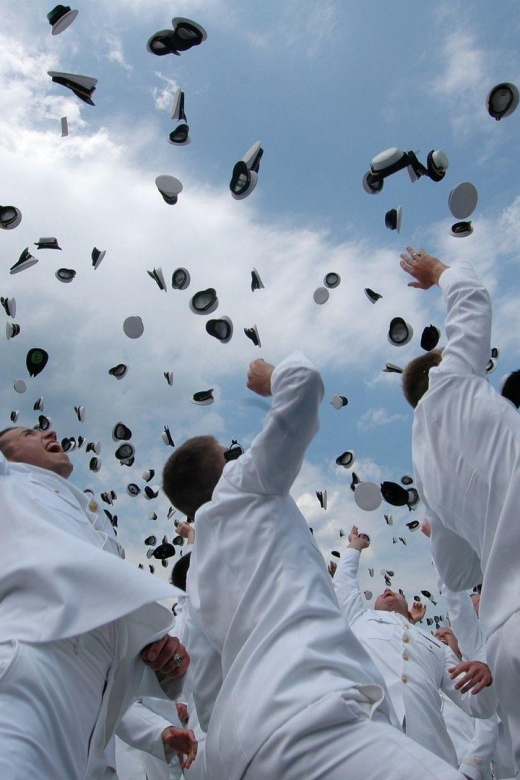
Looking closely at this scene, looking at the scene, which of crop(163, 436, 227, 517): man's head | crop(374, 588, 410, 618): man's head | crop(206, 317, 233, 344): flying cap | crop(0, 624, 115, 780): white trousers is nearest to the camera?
crop(0, 624, 115, 780): white trousers

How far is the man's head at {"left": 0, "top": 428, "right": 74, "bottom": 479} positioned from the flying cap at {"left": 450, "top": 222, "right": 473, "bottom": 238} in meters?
5.82

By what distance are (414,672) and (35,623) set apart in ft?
Result: 15.0

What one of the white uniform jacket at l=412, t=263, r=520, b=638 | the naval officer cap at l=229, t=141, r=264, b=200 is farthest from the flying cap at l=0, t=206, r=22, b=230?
the white uniform jacket at l=412, t=263, r=520, b=638

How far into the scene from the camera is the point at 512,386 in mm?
4809

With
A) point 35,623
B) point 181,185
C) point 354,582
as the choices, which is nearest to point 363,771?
point 35,623

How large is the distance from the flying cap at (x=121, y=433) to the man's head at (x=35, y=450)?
7154 millimetres

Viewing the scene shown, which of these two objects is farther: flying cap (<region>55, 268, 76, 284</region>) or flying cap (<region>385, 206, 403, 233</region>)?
flying cap (<region>55, 268, 76, 284</region>)

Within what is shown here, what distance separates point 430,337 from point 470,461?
16.2 feet

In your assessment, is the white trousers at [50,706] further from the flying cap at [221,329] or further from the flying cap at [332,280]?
the flying cap at [332,280]

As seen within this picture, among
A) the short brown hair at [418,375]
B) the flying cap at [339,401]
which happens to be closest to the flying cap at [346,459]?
the flying cap at [339,401]

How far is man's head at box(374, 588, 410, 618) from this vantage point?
24.5ft

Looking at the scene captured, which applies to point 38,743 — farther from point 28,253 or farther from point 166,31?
point 28,253

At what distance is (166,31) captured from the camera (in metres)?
6.65

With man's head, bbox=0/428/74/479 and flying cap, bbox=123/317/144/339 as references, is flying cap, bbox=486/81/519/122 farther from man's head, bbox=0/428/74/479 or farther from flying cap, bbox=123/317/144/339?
man's head, bbox=0/428/74/479
